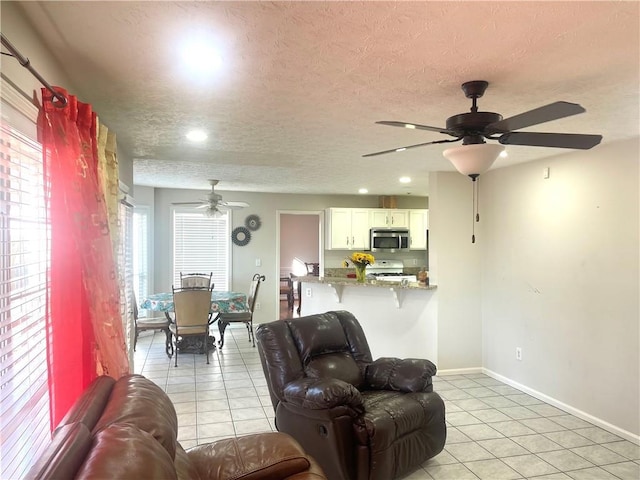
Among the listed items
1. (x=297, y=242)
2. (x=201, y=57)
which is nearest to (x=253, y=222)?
(x=297, y=242)

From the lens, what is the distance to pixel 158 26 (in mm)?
1652

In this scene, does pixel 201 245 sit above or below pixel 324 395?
above

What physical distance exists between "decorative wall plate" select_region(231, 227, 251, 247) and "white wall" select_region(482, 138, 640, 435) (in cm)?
369

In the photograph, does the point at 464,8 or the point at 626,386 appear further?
the point at 626,386

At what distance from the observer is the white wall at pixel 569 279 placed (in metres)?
3.38

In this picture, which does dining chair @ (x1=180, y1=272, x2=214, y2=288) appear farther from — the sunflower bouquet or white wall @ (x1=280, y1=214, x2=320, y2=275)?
white wall @ (x1=280, y1=214, x2=320, y2=275)

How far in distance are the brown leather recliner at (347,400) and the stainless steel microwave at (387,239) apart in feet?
14.1

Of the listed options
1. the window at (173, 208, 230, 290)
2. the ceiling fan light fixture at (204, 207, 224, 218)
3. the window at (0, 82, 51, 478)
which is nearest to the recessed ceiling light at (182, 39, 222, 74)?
the window at (0, 82, 51, 478)

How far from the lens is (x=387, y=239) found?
25.3 ft

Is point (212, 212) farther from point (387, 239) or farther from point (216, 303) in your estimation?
point (387, 239)

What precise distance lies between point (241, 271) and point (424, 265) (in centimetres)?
345

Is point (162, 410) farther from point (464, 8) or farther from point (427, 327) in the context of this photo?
point (427, 327)

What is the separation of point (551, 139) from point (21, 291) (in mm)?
2370

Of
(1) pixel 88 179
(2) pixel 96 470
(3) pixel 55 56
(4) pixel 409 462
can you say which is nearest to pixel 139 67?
(3) pixel 55 56
